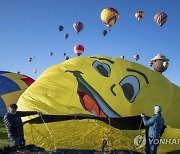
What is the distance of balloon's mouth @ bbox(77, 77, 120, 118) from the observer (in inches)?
361

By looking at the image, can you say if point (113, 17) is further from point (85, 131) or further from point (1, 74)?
point (85, 131)

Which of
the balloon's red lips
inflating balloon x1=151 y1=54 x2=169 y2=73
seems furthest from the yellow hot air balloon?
the balloon's red lips

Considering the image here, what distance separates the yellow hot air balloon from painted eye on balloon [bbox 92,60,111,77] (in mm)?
18267

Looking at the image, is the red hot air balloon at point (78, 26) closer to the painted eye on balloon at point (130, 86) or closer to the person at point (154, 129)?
the painted eye on balloon at point (130, 86)

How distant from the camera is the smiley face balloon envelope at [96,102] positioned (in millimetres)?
8337

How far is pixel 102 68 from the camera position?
10180 millimetres

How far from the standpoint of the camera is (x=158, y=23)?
3206cm

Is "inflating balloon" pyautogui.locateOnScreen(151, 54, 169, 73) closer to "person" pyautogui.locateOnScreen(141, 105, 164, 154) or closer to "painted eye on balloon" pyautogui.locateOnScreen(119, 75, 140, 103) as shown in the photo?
"painted eye on balloon" pyautogui.locateOnScreen(119, 75, 140, 103)

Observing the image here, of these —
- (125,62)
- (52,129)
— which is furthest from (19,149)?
(125,62)

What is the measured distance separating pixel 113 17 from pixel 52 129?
67.2 ft

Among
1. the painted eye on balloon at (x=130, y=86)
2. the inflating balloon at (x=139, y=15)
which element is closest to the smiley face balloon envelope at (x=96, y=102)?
the painted eye on balloon at (x=130, y=86)

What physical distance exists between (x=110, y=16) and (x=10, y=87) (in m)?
13.2

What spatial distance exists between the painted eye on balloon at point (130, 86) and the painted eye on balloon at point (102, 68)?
1.56ft

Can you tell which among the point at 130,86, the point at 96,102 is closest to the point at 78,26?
the point at 130,86
